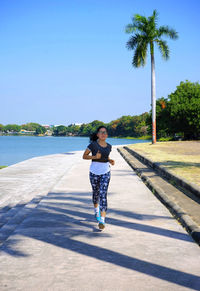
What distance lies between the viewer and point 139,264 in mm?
3949

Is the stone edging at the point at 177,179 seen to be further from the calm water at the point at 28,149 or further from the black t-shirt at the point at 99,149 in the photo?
the calm water at the point at 28,149

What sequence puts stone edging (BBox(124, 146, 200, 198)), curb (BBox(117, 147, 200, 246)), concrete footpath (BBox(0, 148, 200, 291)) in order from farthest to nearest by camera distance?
1. stone edging (BBox(124, 146, 200, 198))
2. curb (BBox(117, 147, 200, 246))
3. concrete footpath (BBox(0, 148, 200, 291))

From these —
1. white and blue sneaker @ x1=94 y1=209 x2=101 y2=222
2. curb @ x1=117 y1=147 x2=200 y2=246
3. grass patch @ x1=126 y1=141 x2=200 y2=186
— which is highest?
white and blue sneaker @ x1=94 y1=209 x2=101 y2=222

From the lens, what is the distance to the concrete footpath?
137 inches

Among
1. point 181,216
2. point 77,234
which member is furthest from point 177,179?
point 77,234

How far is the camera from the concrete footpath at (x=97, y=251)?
3469 millimetres

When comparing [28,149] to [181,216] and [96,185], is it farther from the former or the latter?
[96,185]

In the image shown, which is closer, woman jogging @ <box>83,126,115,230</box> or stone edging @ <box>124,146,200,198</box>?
woman jogging @ <box>83,126,115,230</box>

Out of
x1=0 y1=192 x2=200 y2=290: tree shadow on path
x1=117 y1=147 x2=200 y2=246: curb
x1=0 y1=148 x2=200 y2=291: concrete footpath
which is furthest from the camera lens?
x1=117 y1=147 x2=200 y2=246: curb

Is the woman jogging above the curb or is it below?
above

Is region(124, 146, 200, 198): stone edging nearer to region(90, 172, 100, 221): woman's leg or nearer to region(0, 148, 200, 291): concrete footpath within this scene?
region(0, 148, 200, 291): concrete footpath

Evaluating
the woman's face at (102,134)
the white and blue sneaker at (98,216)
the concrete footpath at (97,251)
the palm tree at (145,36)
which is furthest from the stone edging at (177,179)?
the palm tree at (145,36)

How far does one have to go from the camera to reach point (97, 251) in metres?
4.35

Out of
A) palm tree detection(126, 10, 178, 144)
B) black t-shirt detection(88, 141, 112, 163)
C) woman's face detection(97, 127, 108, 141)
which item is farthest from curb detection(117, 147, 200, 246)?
palm tree detection(126, 10, 178, 144)
